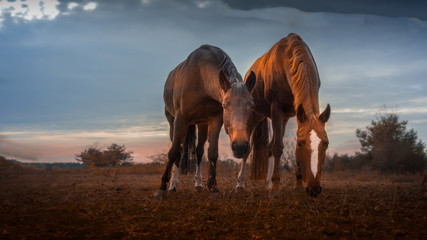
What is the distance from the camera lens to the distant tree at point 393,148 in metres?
13.9

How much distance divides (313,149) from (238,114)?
1207 mm

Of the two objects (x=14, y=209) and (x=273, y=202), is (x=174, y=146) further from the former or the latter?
(x=14, y=209)

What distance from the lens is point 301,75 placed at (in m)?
5.01

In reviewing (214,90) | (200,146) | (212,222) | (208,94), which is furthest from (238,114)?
(200,146)

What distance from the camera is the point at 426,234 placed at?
286 centimetres

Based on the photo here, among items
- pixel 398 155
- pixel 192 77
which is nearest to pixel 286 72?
pixel 192 77

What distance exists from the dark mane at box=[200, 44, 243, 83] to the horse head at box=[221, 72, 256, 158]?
210mm

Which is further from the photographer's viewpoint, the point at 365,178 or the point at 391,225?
the point at 365,178

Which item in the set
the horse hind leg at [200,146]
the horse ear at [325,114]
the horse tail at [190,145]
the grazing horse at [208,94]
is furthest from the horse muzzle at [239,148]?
the horse tail at [190,145]

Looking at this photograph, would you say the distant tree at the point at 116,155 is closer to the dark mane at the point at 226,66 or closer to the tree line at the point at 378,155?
the tree line at the point at 378,155

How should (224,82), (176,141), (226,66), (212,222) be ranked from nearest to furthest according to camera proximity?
1. (212,222)
2. (224,82)
3. (226,66)
4. (176,141)

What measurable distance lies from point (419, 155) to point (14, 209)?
16020 millimetres

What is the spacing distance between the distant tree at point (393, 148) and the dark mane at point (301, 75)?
36.7 ft

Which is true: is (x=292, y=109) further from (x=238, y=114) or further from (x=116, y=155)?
(x=116, y=155)
